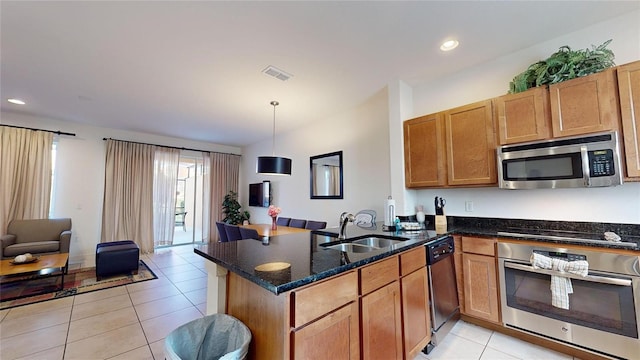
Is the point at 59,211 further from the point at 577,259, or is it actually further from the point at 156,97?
the point at 577,259

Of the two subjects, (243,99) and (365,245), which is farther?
(243,99)

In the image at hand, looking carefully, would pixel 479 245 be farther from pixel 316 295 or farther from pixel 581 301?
pixel 316 295

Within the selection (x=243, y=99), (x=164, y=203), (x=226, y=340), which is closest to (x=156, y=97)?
(x=243, y=99)

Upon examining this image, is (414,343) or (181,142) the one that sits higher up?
(181,142)

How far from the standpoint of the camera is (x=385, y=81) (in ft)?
10.4

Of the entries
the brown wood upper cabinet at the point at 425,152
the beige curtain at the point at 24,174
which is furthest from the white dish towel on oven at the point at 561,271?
the beige curtain at the point at 24,174

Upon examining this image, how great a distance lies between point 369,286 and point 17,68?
173 inches

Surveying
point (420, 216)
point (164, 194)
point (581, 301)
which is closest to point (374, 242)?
point (420, 216)

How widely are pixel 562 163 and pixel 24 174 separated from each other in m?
7.47

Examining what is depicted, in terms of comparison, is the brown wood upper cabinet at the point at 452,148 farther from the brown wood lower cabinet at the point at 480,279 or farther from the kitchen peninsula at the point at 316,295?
the kitchen peninsula at the point at 316,295

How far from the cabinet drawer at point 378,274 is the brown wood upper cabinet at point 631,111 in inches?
74.6

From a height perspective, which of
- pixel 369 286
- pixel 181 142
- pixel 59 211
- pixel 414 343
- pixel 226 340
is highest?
pixel 181 142

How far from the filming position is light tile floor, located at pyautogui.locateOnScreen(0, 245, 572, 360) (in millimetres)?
1980

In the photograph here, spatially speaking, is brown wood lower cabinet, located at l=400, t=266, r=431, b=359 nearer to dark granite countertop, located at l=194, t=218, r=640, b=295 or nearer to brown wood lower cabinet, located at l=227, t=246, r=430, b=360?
brown wood lower cabinet, located at l=227, t=246, r=430, b=360
